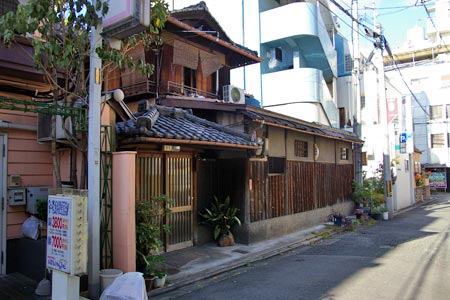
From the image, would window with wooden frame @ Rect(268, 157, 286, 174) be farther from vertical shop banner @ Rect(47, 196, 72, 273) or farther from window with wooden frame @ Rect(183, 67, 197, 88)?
vertical shop banner @ Rect(47, 196, 72, 273)

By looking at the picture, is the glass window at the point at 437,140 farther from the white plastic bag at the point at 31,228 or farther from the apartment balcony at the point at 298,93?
the white plastic bag at the point at 31,228

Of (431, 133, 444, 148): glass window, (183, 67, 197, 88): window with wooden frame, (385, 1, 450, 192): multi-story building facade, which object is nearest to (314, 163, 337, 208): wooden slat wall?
(183, 67, 197, 88): window with wooden frame

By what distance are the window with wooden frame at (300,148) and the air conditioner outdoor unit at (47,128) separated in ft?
29.6

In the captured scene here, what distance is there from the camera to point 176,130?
832 cm

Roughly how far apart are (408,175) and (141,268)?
23.2 m

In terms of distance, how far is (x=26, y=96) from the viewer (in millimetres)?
7879

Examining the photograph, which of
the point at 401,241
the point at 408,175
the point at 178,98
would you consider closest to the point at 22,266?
the point at 178,98

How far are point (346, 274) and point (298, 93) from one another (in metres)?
16.5

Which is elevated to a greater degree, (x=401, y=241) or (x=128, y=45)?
(x=128, y=45)

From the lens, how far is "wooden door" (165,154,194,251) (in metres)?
9.52

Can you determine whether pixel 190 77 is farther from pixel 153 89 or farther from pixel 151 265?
pixel 151 265

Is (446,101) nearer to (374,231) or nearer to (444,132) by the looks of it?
(444,132)

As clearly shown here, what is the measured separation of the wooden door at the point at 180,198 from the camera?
9.52 metres

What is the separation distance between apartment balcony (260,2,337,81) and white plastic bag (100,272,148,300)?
787 inches
